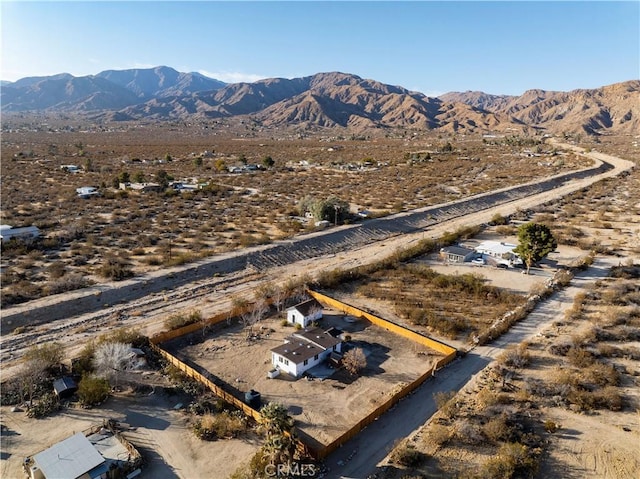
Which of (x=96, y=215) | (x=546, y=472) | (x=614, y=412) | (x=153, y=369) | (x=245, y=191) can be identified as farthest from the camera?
(x=245, y=191)

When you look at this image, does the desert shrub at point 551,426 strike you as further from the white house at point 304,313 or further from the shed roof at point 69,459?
the shed roof at point 69,459

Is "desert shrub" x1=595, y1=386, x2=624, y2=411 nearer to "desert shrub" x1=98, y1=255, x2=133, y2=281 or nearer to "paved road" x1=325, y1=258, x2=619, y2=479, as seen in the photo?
"paved road" x1=325, y1=258, x2=619, y2=479

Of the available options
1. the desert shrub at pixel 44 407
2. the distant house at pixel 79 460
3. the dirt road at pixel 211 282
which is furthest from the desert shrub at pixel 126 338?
the distant house at pixel 79 460

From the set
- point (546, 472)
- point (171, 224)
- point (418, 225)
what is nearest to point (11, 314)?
point (171, 224)

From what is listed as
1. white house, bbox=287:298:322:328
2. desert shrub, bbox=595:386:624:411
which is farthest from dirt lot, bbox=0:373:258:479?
desert shrub, bbox=595:386:624:411

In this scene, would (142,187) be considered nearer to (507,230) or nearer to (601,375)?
(507,230)

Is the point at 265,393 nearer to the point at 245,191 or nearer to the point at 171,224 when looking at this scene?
the point at 171,224
